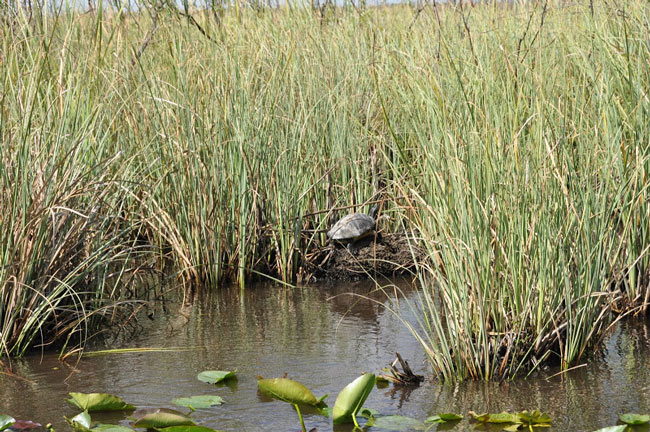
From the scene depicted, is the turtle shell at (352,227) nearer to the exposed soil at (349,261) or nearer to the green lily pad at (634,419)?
the exposed soil at (349,261)

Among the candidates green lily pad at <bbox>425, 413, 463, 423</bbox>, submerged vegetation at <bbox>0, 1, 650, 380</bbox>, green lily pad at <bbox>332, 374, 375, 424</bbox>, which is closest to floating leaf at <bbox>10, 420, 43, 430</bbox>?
submerged vegetation at <bbox>0, 1, 650, 380</bbox>

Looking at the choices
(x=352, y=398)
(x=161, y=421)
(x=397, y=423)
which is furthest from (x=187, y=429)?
(x=397, y=423)

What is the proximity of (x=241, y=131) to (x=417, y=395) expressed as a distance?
2.18 meters

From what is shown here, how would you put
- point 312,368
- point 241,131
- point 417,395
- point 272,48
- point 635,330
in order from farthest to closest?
point 272,48 < point 241,131 < point 635,330 < point 312,368 < point 417,395

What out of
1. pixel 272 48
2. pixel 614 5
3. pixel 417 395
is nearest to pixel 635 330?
pixel 417 395

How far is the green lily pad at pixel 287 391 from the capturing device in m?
2.82

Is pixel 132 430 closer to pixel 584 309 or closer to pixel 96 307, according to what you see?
pixel 96 307

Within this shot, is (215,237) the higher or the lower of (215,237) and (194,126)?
the lower

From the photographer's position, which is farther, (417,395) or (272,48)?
(272,48)

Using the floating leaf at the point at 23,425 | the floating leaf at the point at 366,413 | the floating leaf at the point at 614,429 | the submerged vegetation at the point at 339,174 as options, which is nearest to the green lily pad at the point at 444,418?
the floating leaf at the point at 366,413

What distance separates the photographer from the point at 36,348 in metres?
3.57

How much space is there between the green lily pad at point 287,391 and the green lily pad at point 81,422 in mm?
573

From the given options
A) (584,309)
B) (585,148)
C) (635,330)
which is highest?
(585,148)

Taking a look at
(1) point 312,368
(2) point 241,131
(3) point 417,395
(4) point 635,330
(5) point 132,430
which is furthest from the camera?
(2) point 241,131
